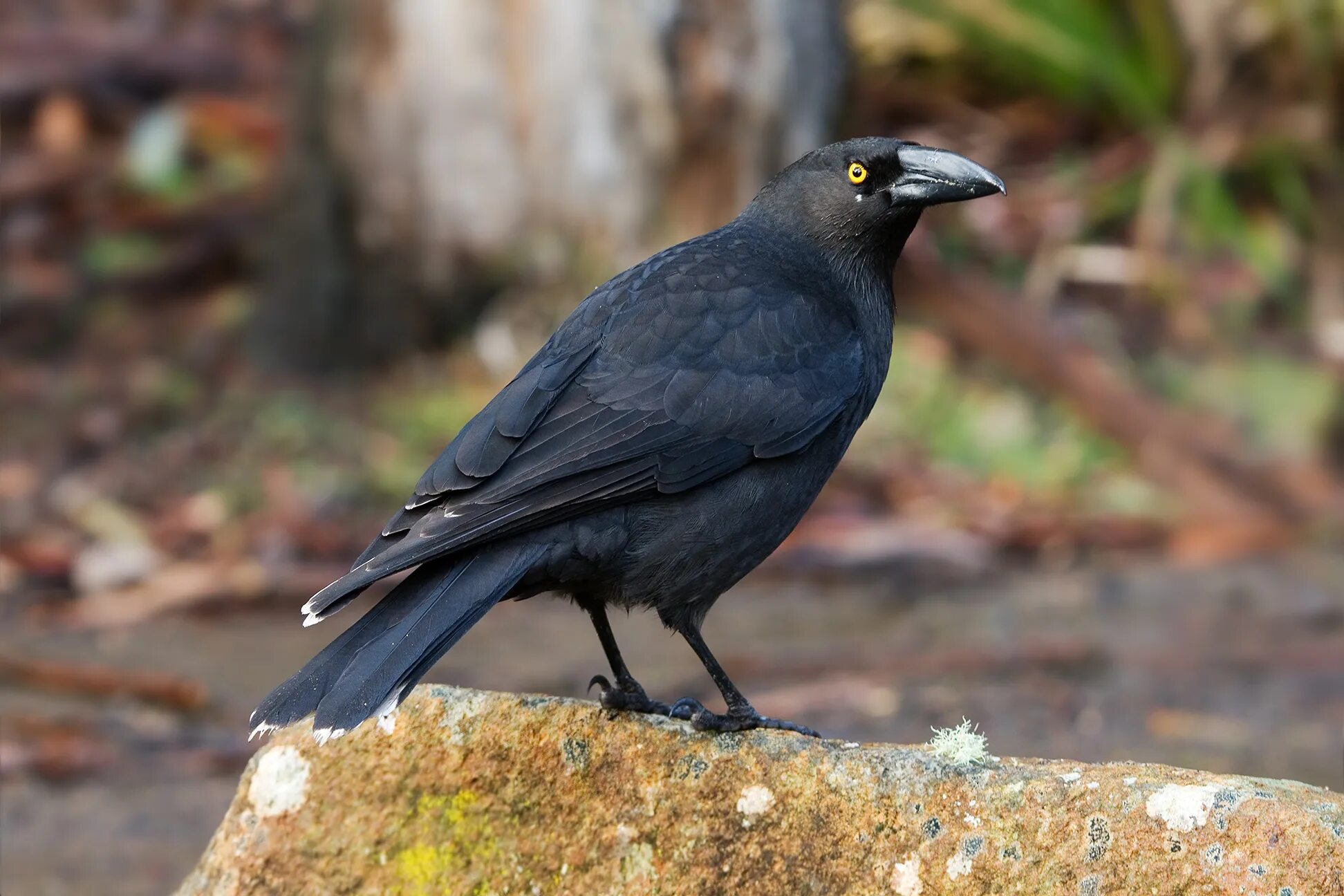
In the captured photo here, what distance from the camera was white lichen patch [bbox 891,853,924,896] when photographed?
2883mm

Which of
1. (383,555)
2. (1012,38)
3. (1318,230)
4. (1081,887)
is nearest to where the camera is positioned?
(1081,887)

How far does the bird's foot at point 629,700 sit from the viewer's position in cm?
335

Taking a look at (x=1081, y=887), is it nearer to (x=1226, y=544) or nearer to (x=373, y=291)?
(x=1226, y=544)

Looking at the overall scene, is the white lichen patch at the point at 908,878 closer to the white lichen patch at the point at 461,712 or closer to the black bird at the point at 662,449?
the black bird at the point at 662,449

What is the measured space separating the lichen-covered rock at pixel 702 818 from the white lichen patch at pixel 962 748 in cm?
2

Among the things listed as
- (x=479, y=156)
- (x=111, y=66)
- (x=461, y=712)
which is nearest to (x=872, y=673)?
(x=461, y=712)

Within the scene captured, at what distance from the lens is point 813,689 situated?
5680mm

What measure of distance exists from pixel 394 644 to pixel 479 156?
17.7 ft

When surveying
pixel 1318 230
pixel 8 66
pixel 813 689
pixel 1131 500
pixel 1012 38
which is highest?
pixel 8 66

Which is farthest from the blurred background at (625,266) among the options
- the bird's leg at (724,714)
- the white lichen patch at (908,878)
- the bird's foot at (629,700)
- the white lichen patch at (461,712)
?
the white lichen patch at (908,878)

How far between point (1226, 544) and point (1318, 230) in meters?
3.01

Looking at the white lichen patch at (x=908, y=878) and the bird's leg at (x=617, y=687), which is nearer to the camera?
the white lichen patch at (x=908, y=878)

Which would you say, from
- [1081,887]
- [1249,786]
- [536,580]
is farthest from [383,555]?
[1249,786]

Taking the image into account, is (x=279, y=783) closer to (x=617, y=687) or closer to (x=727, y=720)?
(x=617, y=687)
